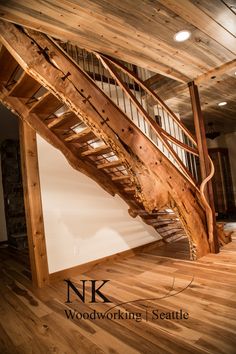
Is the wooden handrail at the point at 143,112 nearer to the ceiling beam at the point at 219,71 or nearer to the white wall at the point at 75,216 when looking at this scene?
the ceiling beam at the point at 219,71

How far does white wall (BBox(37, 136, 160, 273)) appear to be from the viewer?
3.02 metres

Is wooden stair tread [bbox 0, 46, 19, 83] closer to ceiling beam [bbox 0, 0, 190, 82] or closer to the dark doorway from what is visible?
ceiling beam [bbox 0, 0, 190, 82]

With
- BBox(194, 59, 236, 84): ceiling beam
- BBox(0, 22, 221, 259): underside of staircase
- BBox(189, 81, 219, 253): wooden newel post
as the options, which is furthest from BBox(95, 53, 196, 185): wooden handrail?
BBox(194, 59, 236, 84): ceiling beam

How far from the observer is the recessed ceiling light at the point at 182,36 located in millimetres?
2407

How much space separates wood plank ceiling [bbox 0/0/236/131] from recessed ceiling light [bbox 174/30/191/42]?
4 centimetres

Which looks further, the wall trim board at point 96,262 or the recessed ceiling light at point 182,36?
the wall trim board at point 96,262

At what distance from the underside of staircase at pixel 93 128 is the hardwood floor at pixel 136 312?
734mm

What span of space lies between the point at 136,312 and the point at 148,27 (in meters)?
2.62

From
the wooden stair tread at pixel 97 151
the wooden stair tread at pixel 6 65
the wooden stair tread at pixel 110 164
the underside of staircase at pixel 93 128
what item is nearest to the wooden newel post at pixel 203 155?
the underside of staircase at pixel 93 128

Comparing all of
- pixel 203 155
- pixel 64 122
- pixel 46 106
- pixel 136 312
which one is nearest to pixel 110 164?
pixel 64 122

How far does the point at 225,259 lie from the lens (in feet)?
9.96

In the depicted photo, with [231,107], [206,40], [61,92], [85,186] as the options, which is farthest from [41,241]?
[231,107]

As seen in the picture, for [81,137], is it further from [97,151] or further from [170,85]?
[170,85]

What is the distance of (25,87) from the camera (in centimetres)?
255
